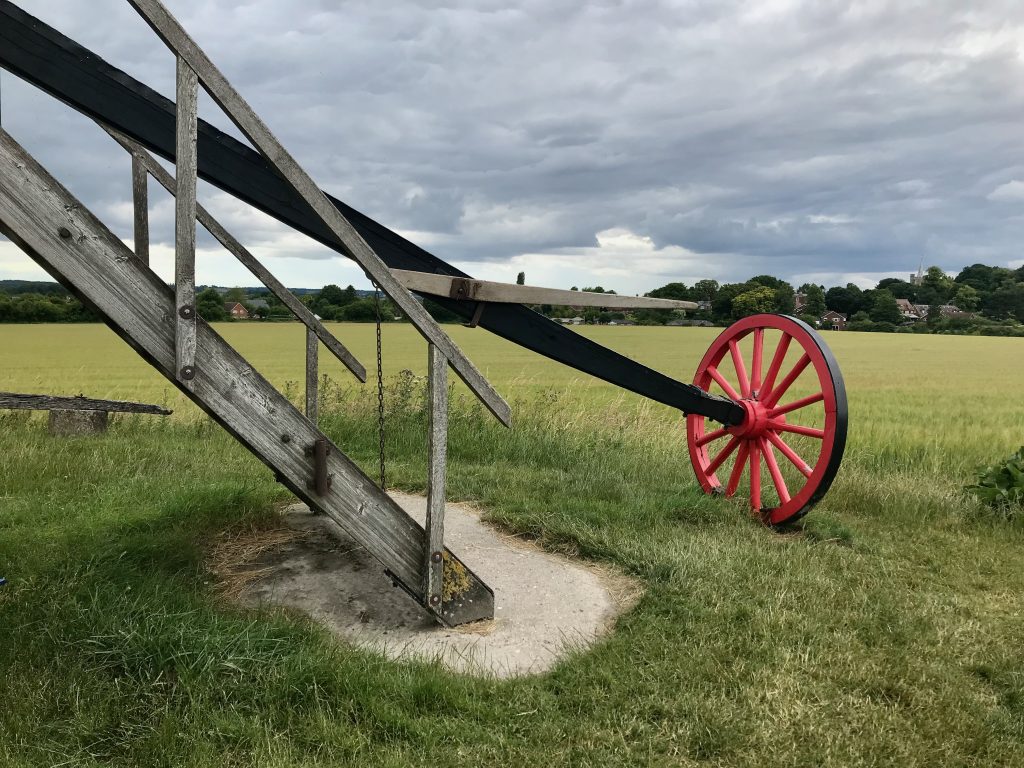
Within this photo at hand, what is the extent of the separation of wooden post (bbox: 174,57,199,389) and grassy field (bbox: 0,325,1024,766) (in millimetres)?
1223

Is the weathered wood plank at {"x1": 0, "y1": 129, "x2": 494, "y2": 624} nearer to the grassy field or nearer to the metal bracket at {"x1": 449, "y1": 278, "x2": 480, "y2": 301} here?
the grassy field

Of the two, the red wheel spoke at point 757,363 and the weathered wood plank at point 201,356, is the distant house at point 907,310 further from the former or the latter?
the weathered wood plank at point 201,356

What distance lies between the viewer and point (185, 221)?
2.73m

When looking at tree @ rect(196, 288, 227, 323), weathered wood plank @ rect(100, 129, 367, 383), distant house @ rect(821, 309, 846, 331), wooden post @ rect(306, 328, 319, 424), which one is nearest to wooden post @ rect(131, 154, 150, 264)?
weathered wood plank @ rect(100, 129, 367, 383)

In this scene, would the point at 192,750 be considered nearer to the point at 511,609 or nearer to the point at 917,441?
the point at 511,609

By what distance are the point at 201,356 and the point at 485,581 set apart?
2.23 metres

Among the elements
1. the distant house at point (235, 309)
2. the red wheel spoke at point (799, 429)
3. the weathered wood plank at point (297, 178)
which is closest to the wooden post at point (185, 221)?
the weathered wood plank at point (297, 178)

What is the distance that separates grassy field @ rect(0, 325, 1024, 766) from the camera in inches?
108

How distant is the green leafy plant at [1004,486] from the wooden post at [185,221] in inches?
240

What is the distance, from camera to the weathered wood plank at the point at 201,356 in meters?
2.61

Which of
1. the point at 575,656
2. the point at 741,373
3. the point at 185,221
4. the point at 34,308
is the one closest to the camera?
the point at 185,221

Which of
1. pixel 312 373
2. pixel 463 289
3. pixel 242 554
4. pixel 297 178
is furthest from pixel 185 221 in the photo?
pixel 312 373

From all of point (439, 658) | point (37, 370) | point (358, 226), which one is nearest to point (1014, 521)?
point (439, 658)

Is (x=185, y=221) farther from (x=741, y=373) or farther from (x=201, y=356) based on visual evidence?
(x=741, y=373)
